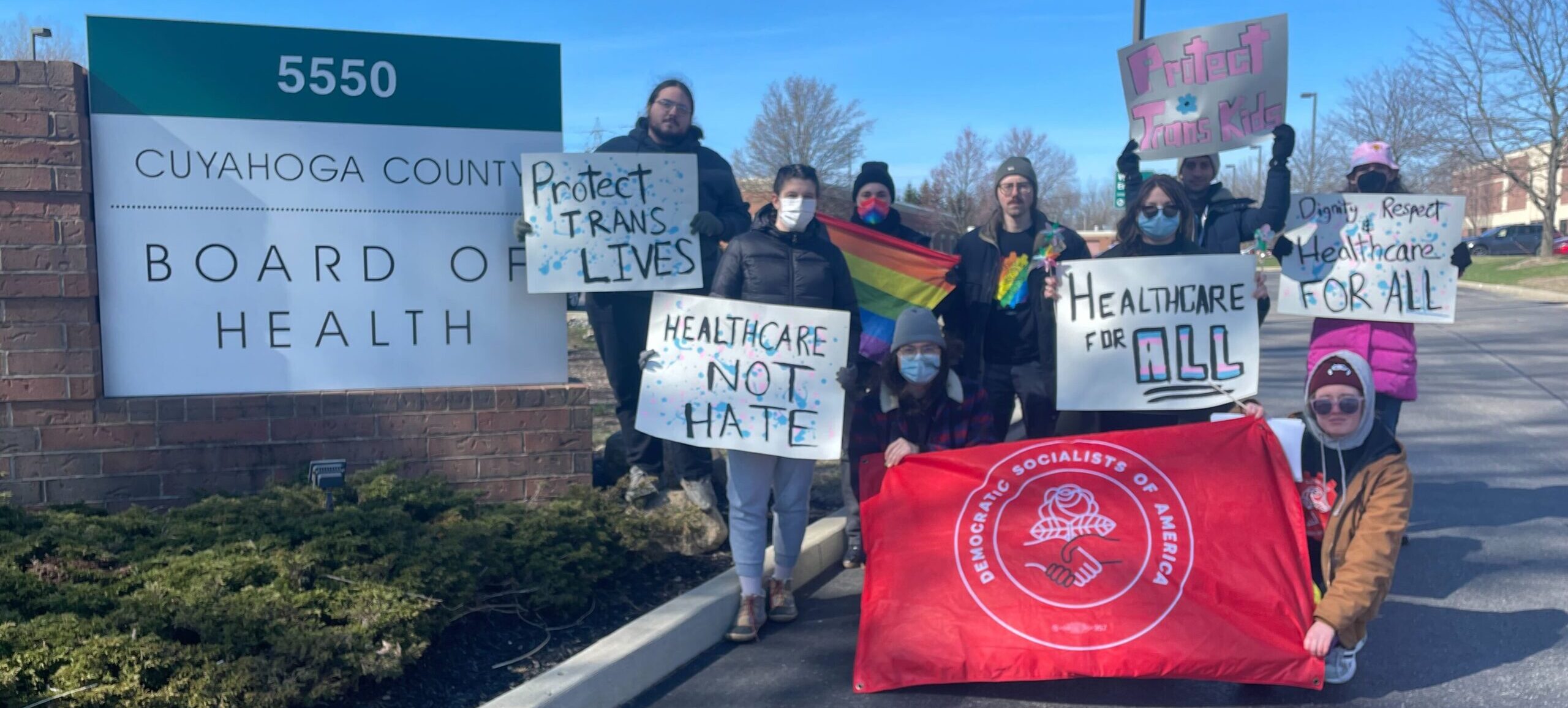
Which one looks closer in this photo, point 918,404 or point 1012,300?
point 918,404

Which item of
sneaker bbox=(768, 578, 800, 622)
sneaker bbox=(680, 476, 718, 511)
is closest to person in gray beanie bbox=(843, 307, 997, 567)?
sneaker bbox=(768, 578, 800, 622)

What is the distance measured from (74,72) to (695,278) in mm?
2853

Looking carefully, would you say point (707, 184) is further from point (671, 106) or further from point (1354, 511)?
point (1354, 511)

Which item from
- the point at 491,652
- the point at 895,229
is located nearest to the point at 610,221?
the point at 895,229

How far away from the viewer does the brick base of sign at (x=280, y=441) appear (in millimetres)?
5059

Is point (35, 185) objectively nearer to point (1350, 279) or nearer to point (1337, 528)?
point (1337, 528)

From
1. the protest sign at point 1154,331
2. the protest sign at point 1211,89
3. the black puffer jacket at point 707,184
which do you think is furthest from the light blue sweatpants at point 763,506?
the protest sign at point 1211,89

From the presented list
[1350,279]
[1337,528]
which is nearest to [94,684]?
[1337,528]

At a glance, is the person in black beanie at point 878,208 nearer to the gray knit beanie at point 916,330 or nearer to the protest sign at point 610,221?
the protest sign at point 610,221

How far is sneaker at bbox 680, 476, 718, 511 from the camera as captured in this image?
18.6 ft

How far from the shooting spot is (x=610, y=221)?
217 inches

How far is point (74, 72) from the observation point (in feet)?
16.3

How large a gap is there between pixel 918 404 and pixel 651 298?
74.9 inches

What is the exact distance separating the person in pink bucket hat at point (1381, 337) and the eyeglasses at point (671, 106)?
3066mm
